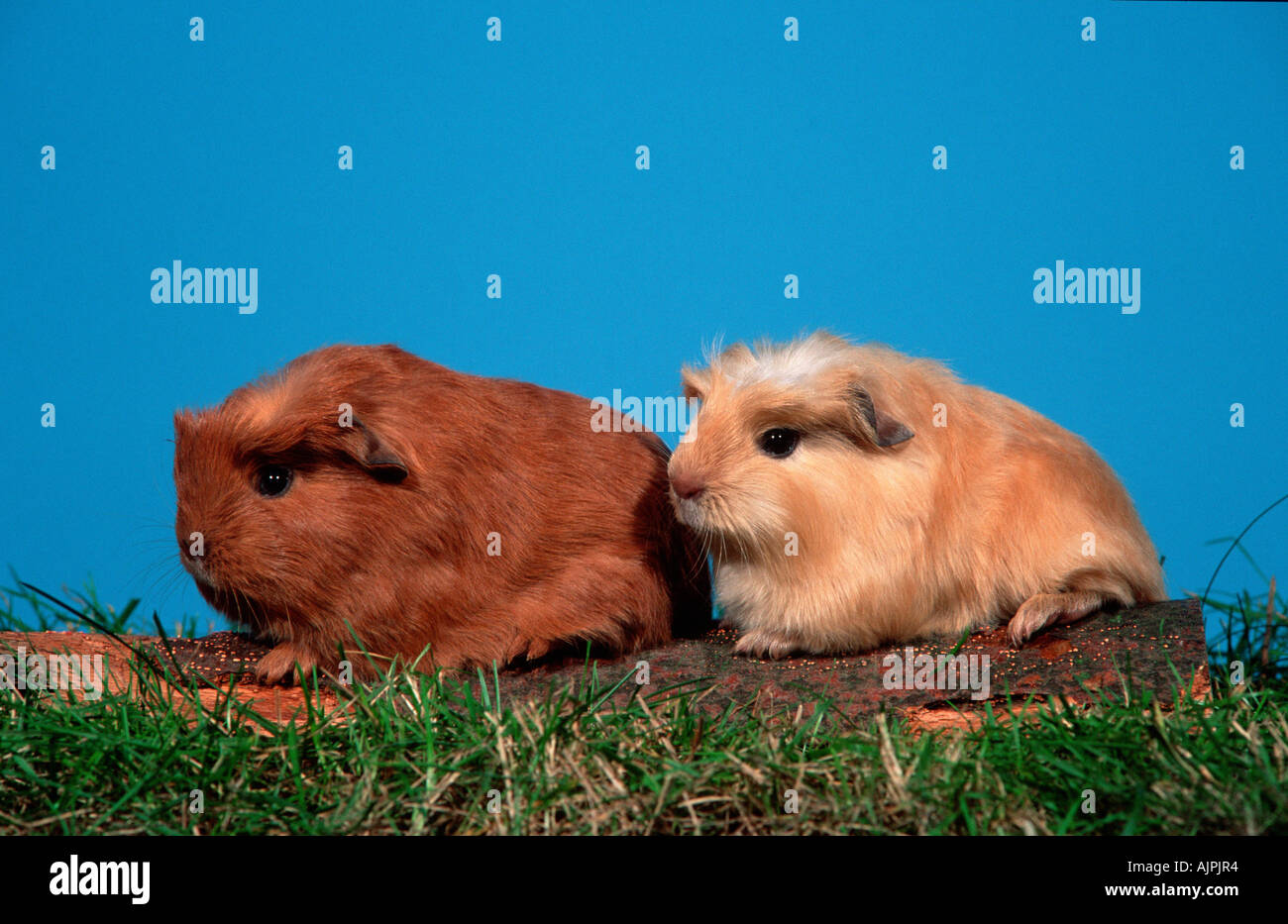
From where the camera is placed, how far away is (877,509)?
3963mm

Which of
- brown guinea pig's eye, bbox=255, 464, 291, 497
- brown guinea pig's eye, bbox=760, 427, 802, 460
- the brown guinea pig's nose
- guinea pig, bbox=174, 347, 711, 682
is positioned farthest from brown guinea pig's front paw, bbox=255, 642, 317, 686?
brown guinea pig's eye, bbox=760, 427, 802, 460

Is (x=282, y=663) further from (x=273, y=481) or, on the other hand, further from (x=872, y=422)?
(x=872, y=422)

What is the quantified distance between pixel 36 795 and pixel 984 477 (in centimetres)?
335

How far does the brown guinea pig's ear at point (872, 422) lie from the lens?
3.86 metres

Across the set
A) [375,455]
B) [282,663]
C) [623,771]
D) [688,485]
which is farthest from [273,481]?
[623,771]

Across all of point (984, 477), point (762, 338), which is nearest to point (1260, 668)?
point (984, 477)

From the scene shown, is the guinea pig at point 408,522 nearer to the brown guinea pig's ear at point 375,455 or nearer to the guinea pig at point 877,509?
the brown guinea pig's ear at point 375,455

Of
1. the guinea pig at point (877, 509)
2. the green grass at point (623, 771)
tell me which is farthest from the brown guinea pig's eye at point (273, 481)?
the guinea pig at point (877, 509)

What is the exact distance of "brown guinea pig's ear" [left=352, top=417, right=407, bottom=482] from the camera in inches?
151

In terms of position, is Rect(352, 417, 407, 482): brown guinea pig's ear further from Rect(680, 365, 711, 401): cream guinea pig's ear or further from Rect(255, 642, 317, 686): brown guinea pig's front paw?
Rect(680, 365, 711, 401): cream guinea pig's ear

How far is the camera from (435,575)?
3994 millimetres

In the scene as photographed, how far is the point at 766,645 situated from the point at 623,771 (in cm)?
103
